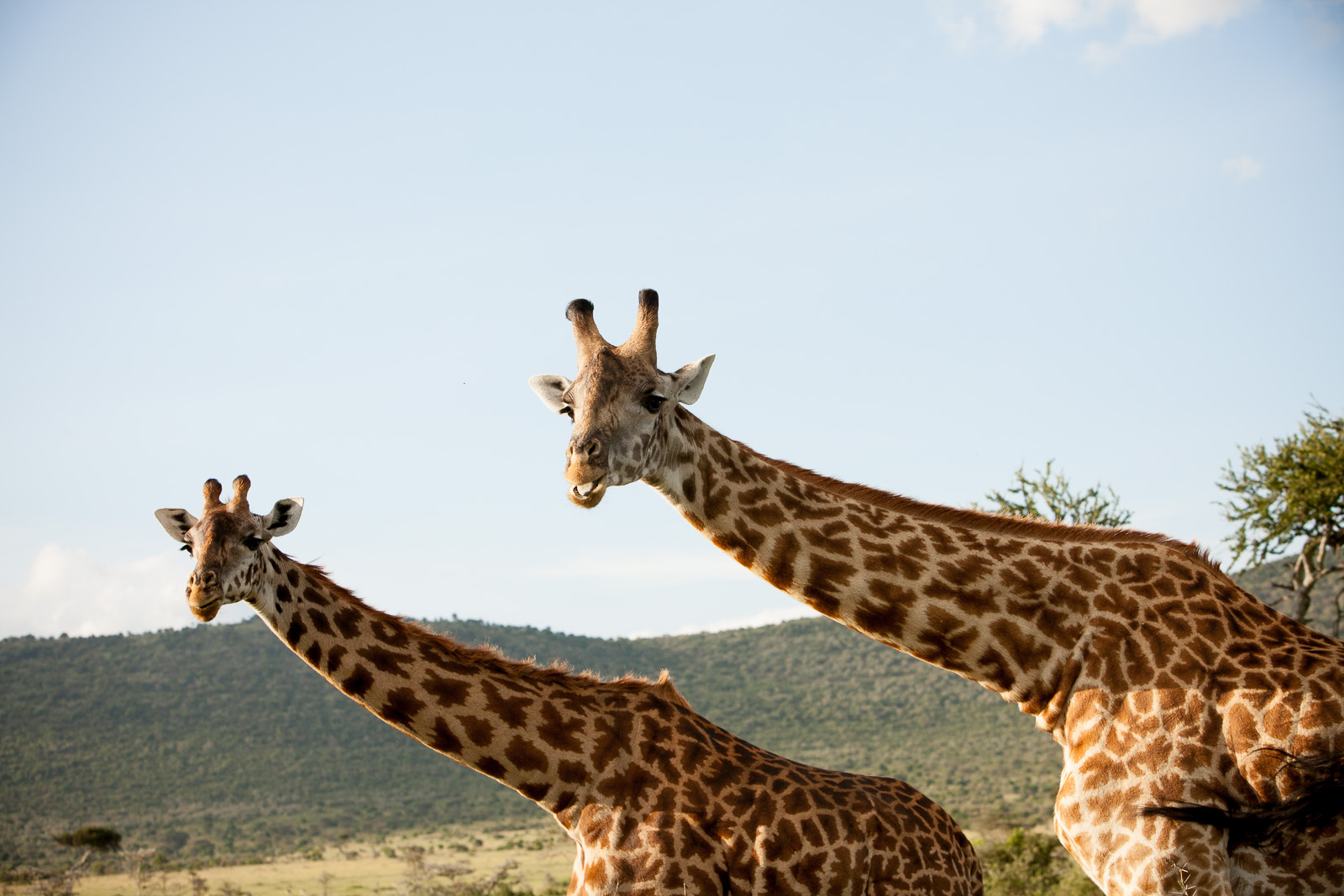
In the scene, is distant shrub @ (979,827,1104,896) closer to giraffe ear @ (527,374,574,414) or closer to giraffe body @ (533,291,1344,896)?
giraffe body @ (533,291,1344,896)

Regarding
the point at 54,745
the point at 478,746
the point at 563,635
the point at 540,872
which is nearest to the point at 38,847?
the point at 54,745

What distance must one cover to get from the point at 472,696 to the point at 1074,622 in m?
3.79

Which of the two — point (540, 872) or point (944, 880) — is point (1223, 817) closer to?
point (944, 880)

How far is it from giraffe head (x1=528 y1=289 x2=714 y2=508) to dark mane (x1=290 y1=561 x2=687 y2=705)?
6.76 feet

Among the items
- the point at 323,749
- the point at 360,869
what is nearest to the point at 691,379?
the point at 360,869

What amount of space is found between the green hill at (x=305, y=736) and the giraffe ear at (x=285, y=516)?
93.5ft

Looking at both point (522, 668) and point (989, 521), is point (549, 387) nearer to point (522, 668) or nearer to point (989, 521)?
point (522, 668)

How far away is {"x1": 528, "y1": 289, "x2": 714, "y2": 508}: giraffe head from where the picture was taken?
5.56m

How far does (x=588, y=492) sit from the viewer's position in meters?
5.54

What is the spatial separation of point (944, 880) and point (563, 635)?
6370cm

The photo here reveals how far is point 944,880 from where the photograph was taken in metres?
7.66

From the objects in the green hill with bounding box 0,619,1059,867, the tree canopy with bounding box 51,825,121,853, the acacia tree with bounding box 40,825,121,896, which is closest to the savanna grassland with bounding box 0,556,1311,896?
the green hill with bounding box 0,619,1059,867

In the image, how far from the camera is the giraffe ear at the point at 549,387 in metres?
6.50

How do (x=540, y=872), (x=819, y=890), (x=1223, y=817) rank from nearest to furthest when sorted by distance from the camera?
1. (x=1223, y=817)
2. (x=819, y=890)
3. (x=540, y=872)
